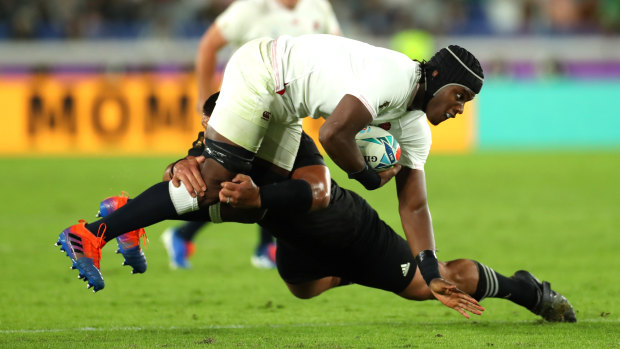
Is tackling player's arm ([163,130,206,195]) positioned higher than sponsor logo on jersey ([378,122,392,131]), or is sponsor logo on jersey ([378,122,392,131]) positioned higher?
sponsor logo on jersey ([378,122,392,131])

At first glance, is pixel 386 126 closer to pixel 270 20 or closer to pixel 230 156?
pixel 230 156

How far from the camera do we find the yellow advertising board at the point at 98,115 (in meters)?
18.4

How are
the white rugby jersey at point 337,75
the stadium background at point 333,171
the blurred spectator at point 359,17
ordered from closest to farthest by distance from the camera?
the white rugby jersey at point 337,75, the stadium background at point 333,171, the blurred spectator at point 359,17

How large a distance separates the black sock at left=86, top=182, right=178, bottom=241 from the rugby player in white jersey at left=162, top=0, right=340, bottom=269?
8.53 feet

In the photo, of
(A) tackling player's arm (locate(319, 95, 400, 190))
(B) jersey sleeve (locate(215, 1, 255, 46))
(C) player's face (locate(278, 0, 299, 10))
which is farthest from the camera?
(C) player's face (locate(278, 0, 299, 10))

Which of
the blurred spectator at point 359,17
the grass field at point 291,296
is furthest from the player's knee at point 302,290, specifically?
the blurred spectator at point 359,17

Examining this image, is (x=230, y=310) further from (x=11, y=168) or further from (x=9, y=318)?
(x=11, y=168)

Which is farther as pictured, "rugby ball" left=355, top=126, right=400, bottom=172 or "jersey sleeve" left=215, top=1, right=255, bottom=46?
"jersey sleeve" left=215, top=1, right=255, bottom=46

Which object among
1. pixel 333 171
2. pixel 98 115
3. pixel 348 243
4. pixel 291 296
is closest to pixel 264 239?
pixel 291 296

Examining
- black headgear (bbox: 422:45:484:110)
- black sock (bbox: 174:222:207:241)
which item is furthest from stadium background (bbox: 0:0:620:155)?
black headgear (bbox: 422:45:484:110)

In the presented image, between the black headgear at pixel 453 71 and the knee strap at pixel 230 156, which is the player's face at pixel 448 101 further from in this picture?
the knee strap at pixel 230 156

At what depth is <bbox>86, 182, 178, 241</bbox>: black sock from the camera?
526cm

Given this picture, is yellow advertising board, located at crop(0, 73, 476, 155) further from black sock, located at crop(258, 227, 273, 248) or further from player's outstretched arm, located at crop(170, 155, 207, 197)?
player's outstretched arm, located at crop(170, 155, 207, 197)

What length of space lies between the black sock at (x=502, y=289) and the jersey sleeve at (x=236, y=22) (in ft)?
10.2
